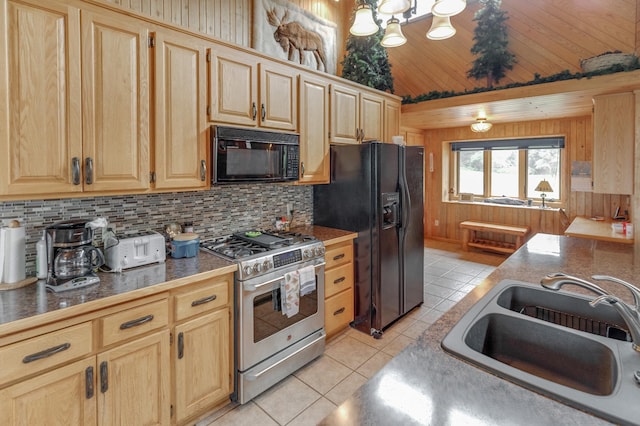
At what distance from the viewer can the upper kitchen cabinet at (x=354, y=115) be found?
10.3ft

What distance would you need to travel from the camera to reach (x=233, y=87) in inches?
92.5

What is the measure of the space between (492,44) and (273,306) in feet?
14.1

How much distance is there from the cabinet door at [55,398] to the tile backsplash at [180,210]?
74cm

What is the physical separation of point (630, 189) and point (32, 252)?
4883 mm

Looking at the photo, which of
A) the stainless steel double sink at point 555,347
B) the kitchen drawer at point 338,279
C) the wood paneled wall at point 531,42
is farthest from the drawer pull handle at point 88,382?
the wood paneled wall at point 531,42

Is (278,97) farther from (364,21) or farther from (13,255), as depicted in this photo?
(13,255)

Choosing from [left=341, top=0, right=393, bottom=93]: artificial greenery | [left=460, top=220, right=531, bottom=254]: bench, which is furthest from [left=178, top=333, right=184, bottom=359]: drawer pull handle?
[left=460, top=220, right=531, bottom=254]: bench

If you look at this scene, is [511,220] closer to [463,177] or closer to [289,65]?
[463,177]

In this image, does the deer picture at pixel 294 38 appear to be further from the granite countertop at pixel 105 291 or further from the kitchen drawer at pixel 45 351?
the kitchen drawer at pixel 45 351

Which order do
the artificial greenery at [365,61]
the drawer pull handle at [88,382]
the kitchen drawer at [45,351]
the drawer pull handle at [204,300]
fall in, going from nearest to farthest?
the kitchen drawer at [45,351] → the drawer pull handle at [88,382] → the drawer pull handle at [204,300] → the artificial greenery at [365,61]

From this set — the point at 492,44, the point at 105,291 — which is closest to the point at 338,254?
the point at 105,291

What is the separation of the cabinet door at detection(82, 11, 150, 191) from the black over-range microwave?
1.45ft

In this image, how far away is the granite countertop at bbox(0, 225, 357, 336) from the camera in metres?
1.36

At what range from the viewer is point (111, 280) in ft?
5.69
